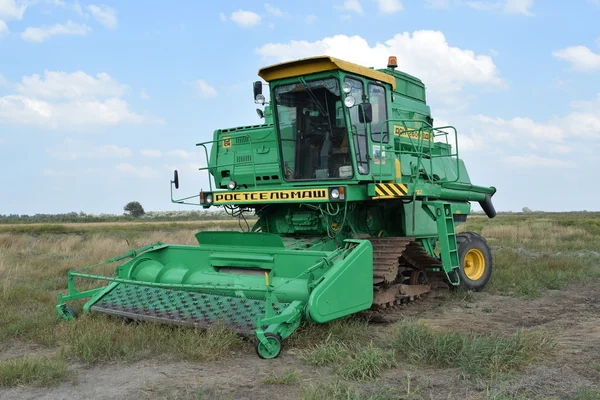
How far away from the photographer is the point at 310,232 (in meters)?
8.90

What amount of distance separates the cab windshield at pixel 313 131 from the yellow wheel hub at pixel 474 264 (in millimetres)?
3684

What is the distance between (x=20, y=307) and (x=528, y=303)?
7925 millimetres

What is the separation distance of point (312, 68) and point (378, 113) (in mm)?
1272

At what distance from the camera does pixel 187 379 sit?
17.0ft

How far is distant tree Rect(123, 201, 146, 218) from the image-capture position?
78.7 meters

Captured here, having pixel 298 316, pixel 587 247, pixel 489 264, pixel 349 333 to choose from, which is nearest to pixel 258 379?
pixel 298 316

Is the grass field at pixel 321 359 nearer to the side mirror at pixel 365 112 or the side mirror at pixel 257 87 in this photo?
A: the side mirror at pixel 365 112

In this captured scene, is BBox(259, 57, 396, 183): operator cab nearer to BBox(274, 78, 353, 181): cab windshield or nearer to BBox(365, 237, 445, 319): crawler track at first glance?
BBox(274, 78, 353, 181): cab windshield

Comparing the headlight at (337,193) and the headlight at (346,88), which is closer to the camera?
the headlight at (337,193)

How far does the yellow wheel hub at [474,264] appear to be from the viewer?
10.6 m

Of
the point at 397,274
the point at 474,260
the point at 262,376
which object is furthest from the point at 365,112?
the point at 474,260

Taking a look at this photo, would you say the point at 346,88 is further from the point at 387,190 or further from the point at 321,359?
the point at 321,359

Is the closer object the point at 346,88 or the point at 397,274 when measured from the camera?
the point at 346,88

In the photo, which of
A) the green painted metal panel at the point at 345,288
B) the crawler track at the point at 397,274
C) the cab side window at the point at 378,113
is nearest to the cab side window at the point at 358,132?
the cab side window at the point at 378,113
